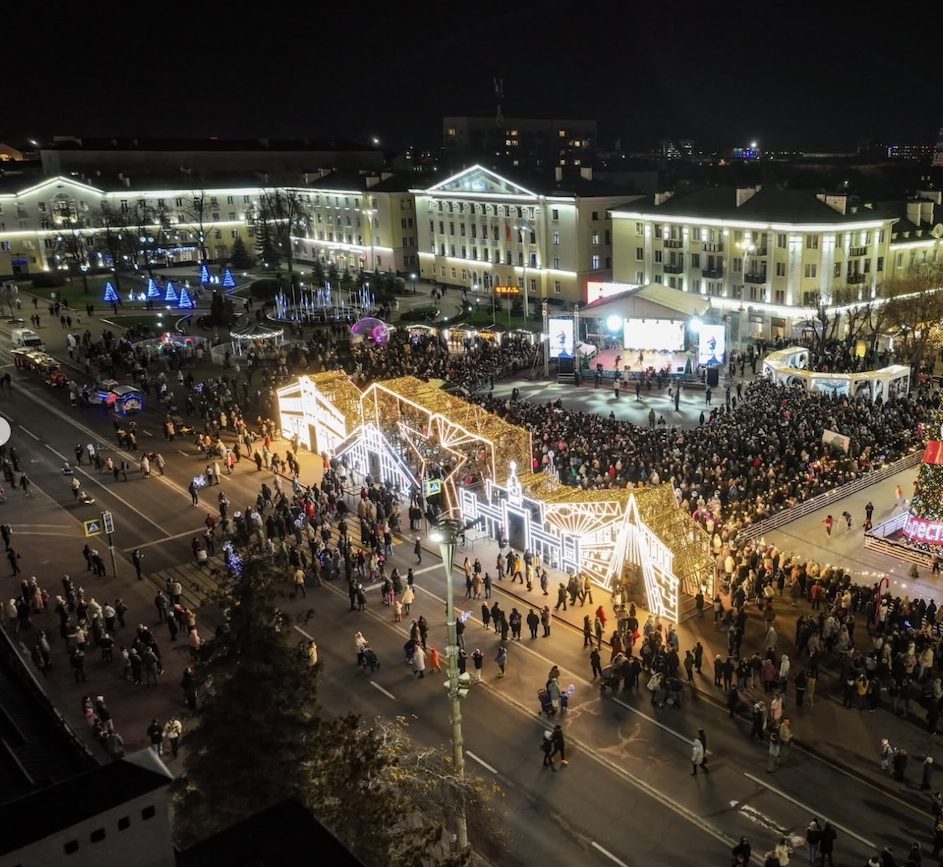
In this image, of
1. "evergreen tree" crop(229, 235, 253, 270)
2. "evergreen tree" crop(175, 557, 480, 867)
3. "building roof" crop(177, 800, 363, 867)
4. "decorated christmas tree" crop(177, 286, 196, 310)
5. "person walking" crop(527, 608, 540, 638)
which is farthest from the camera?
"evergreen tree" crop(229, 235, 253, 270)

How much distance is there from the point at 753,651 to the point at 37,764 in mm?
15373

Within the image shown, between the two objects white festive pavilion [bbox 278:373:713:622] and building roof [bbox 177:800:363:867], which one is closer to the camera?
building roof [bbox 177:800:363:867]

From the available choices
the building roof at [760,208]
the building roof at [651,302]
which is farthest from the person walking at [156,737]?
the building roof at [760,208]

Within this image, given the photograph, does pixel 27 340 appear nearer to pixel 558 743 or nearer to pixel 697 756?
pixel 558 743

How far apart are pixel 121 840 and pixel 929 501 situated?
22.6 meters

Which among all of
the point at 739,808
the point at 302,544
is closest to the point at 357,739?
the point at 739,808

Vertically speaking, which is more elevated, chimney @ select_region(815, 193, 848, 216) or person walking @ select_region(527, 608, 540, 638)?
chimney @ select_region(815, 193, 848, 216)

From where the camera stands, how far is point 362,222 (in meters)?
88.5

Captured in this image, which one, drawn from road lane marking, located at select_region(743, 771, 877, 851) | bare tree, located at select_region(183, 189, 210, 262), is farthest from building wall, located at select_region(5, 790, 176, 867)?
bare tree, located at select_region(183, 189, 210, 262)

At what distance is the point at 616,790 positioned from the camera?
1659cm

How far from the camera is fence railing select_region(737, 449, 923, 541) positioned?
2652 cm

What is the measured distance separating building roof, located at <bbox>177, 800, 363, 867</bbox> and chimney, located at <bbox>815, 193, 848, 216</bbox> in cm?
5478

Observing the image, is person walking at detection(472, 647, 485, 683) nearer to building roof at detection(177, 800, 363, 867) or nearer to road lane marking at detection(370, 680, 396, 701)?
road lane marking at detection(370, 680, 396, 701)

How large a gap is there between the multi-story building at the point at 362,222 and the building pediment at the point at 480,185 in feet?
24.3
